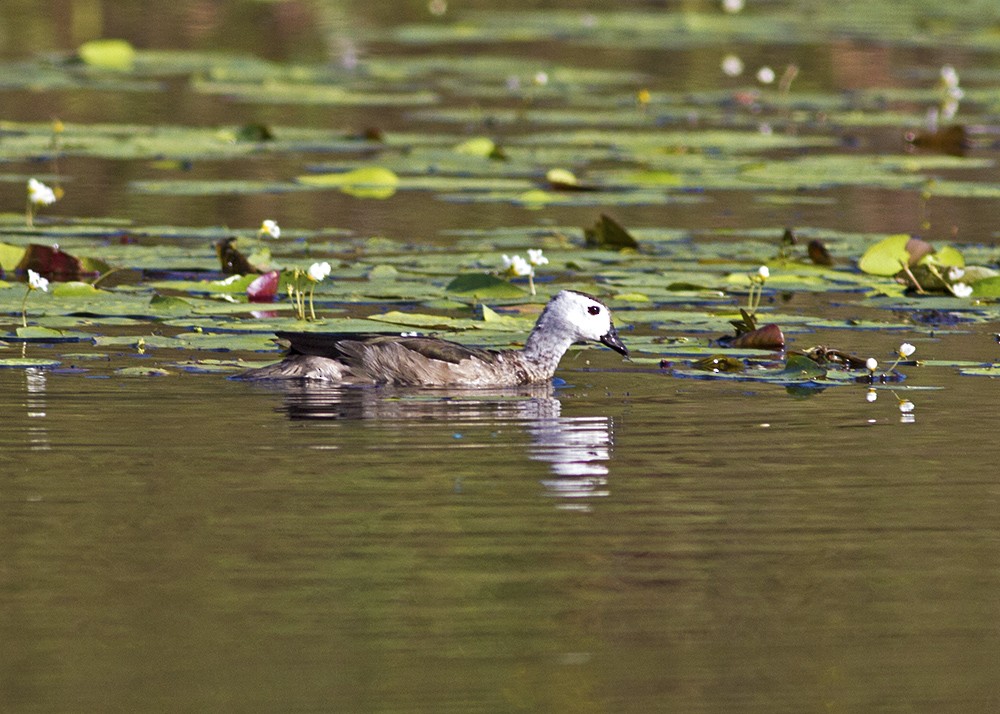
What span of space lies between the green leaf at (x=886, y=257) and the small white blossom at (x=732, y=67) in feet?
41.8

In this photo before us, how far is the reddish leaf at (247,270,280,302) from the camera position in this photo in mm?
11617

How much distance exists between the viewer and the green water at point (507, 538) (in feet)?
18.3

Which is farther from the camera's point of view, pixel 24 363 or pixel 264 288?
pixel 264 288

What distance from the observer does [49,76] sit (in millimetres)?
22219

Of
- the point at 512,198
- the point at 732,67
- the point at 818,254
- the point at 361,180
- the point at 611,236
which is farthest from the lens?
the point at 732,67

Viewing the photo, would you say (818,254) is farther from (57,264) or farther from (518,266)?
(57,264)

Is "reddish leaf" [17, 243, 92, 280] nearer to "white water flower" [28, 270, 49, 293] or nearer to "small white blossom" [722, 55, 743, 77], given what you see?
"white water flower" [28, 270, 49, 293]

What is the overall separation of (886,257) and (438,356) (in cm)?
408

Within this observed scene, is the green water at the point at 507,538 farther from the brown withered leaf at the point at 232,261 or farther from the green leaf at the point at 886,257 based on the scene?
the brown withered leaf at the point at 232,261

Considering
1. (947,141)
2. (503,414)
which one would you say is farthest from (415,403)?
(947,141)

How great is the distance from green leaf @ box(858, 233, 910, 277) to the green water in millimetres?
438

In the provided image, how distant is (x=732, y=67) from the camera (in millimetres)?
25391

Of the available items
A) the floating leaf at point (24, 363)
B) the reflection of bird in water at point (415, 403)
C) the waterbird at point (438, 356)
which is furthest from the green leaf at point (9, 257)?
the reflection of bird in water at point (415, 403)

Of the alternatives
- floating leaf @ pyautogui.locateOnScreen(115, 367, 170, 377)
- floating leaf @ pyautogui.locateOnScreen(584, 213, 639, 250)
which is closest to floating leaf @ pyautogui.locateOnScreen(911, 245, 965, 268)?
floating leaf @ pyautogui.locateOnScreen(584, 213, 639, 250)
